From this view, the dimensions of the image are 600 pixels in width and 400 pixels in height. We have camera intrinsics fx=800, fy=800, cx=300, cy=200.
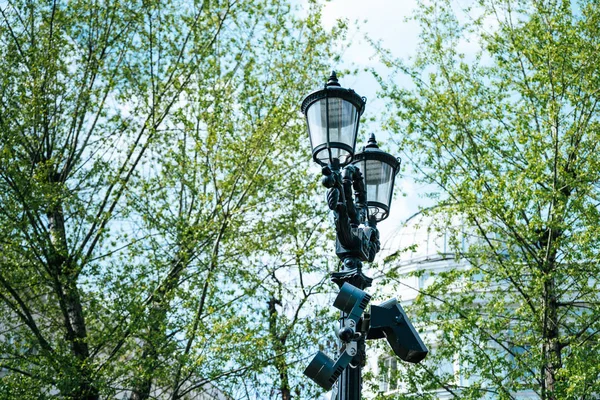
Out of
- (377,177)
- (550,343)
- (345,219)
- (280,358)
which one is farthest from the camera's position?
(280,358)

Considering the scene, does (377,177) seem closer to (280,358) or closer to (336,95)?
(336,95)

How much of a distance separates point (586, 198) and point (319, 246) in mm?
5368

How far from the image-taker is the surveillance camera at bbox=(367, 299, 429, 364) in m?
6.77

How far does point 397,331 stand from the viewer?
6.90 meters

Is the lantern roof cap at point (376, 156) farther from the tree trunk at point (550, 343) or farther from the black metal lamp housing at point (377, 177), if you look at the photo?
the tree trunk at point (550, 343)

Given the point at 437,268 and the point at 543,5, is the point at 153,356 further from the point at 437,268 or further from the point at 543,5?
the point at 437,268

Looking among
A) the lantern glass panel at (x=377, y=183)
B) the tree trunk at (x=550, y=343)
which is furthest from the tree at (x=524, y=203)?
the lantern glass panel at (x=377, y=183)

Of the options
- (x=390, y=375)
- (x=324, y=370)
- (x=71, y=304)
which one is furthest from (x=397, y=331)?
(x=71, y=304)

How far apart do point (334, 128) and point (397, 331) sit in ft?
6.11

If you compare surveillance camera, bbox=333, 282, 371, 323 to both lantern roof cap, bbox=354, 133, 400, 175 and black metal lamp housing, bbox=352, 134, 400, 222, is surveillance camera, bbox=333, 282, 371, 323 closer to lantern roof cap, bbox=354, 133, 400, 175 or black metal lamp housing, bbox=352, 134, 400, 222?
black metal lamp housing, bbox=352, 134, 400, 222

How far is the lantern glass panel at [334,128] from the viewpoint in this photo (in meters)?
7.07

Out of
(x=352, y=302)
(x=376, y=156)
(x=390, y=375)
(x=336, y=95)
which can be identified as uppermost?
(x=390, y=375)

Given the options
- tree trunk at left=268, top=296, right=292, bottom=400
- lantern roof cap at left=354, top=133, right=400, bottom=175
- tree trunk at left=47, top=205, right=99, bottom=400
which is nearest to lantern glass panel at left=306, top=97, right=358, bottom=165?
lantern roof cap at left=354, top=133, right=400, bottom=175

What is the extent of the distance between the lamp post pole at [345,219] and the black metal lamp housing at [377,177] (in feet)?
0.63
